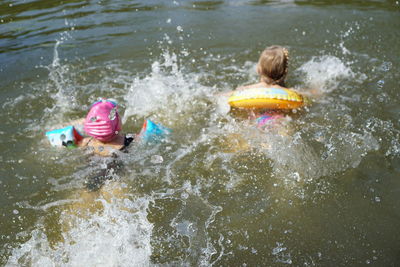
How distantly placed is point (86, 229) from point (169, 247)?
76 centimetres

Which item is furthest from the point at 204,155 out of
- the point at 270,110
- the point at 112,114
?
the point at 270,110

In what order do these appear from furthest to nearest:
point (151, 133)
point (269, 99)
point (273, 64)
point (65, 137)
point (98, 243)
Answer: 1. point (273, 64)
2. point (269, 99)
3. point (151, 133)
4. point (65, 137)
5. point (98, 243)

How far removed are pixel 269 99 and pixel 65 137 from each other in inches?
90.5

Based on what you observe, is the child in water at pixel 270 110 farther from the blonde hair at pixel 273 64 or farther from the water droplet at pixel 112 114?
the water droplet at pixel 112 114

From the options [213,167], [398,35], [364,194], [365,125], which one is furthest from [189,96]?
[398,35]

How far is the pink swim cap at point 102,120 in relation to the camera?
3.62 m

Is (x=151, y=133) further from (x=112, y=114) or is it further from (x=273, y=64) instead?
(x=273, y=64)

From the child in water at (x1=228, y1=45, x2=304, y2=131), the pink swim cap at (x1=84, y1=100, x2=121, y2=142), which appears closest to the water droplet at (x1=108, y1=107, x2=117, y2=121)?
the pink swim cap at (x1=84, y1=100, x2=121, y2=142)

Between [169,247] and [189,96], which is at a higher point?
[189,96]

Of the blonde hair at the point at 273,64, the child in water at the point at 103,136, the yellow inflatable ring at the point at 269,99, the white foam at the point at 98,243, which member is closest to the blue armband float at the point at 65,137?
the child in water at the point at 103,136

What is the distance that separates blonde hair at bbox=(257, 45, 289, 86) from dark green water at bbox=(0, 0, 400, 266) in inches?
21.3

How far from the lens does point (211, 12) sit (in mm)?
7652

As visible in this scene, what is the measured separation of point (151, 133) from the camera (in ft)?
13.3

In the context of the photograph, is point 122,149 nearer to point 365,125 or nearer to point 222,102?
point 222,102
